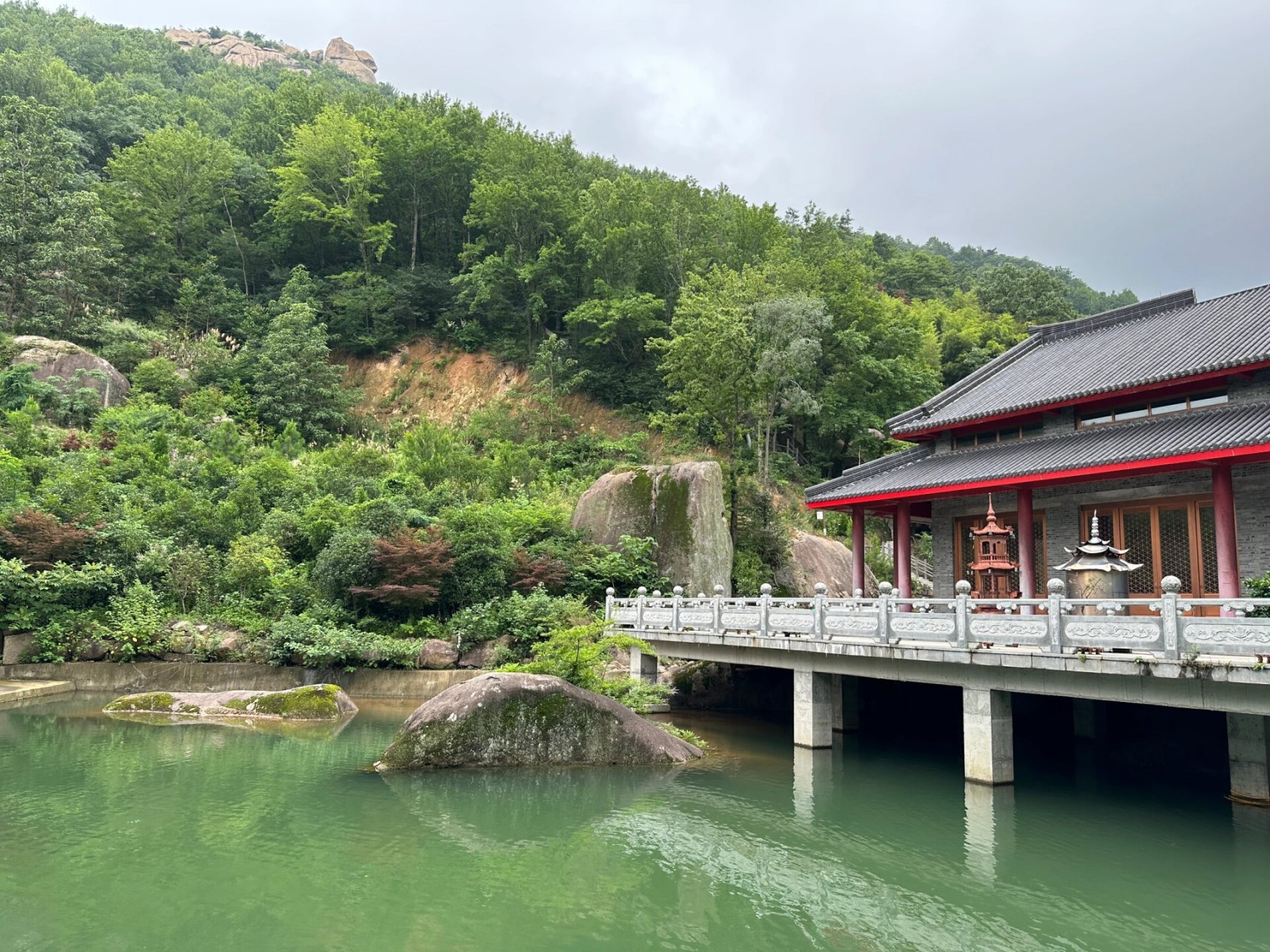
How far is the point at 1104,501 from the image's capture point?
17109 mm

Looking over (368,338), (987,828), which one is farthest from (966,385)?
(368,338)

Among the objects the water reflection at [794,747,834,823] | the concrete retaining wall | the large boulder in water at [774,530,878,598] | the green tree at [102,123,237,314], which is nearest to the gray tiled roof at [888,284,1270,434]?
the large boulder in water at [774,530,878,598]

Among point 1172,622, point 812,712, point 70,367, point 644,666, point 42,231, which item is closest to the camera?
point 1172,622

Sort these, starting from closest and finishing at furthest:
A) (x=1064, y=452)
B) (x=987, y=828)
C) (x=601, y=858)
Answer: (x=601, y=858) → (x=987, y=828) → (x=1064, y=452)

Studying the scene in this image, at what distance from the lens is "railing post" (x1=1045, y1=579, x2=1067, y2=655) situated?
11320 millimetres

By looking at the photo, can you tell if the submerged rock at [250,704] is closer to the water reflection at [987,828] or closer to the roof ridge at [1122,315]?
the water reflection at [987,828]

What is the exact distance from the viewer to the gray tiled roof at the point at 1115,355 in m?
16.7

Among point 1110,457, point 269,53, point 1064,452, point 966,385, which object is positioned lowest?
point 1110,457

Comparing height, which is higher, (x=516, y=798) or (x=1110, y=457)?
(x=1110, y=457)

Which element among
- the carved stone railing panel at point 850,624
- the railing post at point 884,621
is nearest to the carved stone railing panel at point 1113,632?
the railing post at point 884,621

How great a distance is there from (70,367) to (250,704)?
24342 mm

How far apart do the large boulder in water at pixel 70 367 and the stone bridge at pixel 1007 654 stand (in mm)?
29135

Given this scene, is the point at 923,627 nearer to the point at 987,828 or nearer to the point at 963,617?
the point at 963,617

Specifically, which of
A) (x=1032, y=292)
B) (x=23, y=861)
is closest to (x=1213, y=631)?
(x=23, y=861)
